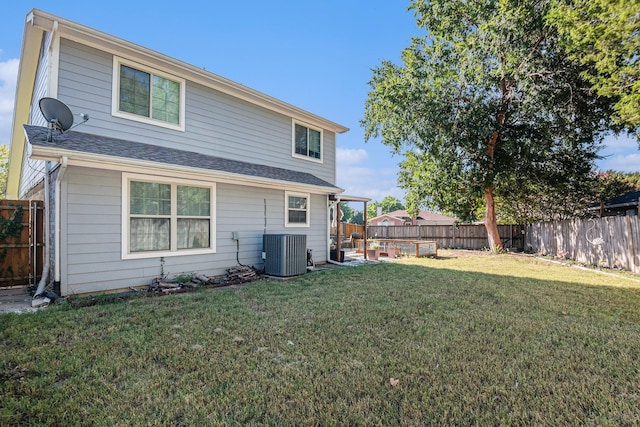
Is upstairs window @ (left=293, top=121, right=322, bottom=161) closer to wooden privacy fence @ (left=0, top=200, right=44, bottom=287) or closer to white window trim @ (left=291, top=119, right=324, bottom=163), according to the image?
white window trim @ (left=291, top=119, right=324, bottom=163)

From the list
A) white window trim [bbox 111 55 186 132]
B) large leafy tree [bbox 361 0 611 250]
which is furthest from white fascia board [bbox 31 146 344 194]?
large leafy tree [bbox 361 0 611 250]

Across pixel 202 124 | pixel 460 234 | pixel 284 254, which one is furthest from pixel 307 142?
A: pixel 460 234

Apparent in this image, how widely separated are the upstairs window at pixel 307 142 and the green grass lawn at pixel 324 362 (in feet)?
20.8

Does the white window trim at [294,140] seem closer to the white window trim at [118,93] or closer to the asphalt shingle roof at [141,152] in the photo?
the asphalt shingle roof at [141,152]

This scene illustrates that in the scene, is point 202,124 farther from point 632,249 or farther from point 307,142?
point 632,249

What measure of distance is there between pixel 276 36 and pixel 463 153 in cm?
958

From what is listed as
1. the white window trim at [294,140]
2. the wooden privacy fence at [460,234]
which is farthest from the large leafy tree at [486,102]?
the white window trim at [294,140]

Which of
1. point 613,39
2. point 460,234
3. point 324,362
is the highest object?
point 613,39

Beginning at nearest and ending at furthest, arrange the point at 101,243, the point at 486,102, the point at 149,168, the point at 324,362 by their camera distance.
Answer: the point at 324,362 → the point at 101,243 → the point at 149,168 → the point at 486,102

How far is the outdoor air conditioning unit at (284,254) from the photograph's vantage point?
7.95 meters

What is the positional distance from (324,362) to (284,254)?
16.5ft

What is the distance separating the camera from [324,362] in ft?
9.95

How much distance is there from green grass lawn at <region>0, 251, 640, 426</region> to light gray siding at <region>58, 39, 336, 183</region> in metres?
3.77

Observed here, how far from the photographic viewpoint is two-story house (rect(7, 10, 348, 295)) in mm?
5488
